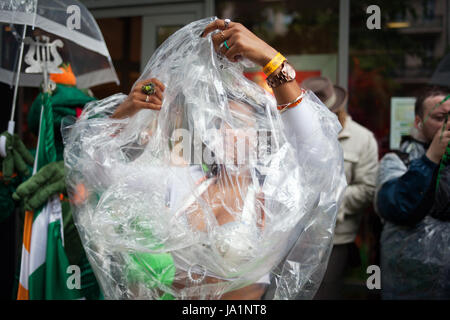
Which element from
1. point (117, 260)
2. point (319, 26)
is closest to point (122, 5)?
point (319, 26)

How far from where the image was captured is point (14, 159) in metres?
2.21

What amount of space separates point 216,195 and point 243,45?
1.35ft

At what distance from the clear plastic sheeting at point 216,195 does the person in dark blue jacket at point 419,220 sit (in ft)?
2.24

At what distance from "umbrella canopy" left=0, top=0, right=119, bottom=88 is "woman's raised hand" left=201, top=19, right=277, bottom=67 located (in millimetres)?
1054

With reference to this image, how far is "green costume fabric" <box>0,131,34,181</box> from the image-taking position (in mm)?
2178

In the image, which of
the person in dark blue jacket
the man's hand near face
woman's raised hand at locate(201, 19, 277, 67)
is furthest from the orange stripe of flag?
the man's hand near face

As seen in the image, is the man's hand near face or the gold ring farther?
the man's hand near face

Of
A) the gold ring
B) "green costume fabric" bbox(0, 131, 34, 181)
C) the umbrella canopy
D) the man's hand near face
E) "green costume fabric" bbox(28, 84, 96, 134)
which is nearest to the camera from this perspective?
the gold ring

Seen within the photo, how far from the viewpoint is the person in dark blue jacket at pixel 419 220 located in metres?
1.75

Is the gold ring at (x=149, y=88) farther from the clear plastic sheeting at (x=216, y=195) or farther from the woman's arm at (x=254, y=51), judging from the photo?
the woman's arm at (x=254, y=51)

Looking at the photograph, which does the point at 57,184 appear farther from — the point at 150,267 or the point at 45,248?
the point at 150,267

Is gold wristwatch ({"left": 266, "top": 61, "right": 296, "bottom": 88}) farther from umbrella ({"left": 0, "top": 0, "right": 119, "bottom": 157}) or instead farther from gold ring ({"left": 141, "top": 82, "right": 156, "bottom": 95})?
umbrella ({"left": 0, "top": 0, "right": 119, "bottom": 157})

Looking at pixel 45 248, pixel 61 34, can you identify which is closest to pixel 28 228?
pixel 45 248
